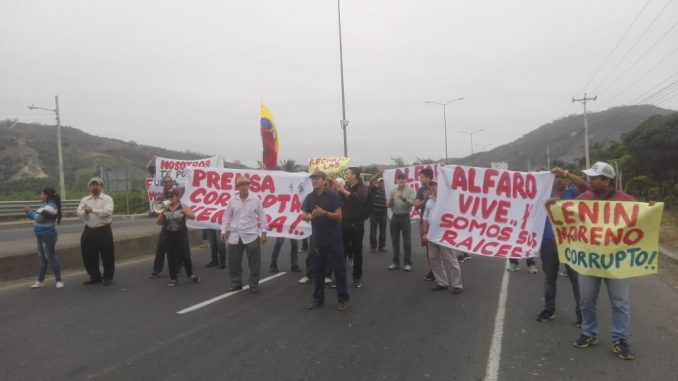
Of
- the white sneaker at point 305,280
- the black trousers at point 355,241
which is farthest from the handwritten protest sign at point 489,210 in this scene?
the white sneaker at point 305,280

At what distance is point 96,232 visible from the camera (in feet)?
27.3

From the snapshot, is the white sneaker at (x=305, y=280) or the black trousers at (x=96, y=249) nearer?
the black trousers at (x=96, y=249)

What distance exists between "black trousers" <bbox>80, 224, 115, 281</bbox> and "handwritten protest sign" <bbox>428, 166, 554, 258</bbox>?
533 cm

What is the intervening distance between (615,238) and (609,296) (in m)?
0.59

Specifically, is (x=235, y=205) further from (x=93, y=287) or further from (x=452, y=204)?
(x=452, y=204)

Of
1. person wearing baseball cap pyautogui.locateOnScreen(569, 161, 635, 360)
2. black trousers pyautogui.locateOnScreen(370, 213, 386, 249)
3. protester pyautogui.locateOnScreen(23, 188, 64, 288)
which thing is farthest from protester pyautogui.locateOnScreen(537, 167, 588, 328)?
protester pyautogui.locateOnScreen(23, 188, 64, 288)

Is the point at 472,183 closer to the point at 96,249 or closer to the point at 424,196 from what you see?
the point at 424,196

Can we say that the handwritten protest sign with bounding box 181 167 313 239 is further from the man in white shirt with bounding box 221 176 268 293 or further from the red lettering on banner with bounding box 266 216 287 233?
the man in white shirt with bounding box 221 176 268 293

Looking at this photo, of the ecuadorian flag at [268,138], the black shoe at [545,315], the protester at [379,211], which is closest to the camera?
the black shoe at [545,315]

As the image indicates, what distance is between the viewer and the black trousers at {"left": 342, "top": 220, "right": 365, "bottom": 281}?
323 inches

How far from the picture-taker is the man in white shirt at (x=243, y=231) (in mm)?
7785

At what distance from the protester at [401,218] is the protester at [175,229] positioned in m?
3.73

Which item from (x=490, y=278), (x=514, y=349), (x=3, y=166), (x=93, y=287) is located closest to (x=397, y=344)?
(x=514, y=349)

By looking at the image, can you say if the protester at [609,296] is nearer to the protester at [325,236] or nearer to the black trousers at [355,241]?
the protester at [325,236]
